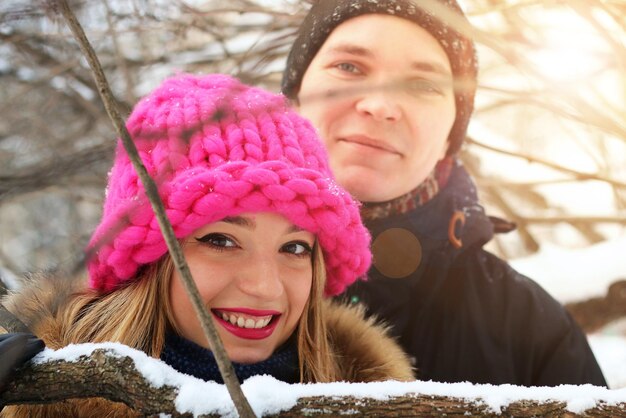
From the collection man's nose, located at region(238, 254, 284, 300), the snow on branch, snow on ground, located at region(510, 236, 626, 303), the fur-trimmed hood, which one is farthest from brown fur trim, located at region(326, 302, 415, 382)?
snow on ground, located at region(510, 236, 626, 303)

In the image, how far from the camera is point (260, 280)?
1.32 meters

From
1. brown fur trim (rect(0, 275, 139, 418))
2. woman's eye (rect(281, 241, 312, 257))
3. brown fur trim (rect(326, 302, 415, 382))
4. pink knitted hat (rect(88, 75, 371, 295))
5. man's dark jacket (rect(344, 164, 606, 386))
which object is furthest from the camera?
man's dark jacket (rect(344, 164, 606, 386))

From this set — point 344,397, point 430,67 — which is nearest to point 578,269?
point 430,67

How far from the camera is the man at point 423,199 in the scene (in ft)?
6.56

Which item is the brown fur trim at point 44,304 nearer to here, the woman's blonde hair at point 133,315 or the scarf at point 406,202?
the woman's blonde hair at point 133,315

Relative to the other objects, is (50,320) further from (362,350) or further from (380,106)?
(380,106)

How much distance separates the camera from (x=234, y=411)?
0.78 metres

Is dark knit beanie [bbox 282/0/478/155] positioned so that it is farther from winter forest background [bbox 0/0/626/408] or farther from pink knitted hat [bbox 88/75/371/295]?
pink knitted hat [bbox 88/75/371/295]

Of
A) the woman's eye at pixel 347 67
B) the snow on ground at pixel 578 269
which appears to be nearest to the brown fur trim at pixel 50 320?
the woman's eye at pixel 347 67

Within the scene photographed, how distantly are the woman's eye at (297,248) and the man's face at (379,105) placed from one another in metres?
0.61

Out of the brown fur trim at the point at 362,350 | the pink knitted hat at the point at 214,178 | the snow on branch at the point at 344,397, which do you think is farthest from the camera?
the brown fur trim at the point at 362,350

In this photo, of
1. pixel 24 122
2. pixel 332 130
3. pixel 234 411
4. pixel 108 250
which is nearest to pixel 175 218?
pixel 108 250

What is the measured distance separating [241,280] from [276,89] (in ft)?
6.26

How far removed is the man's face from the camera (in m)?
1.97
